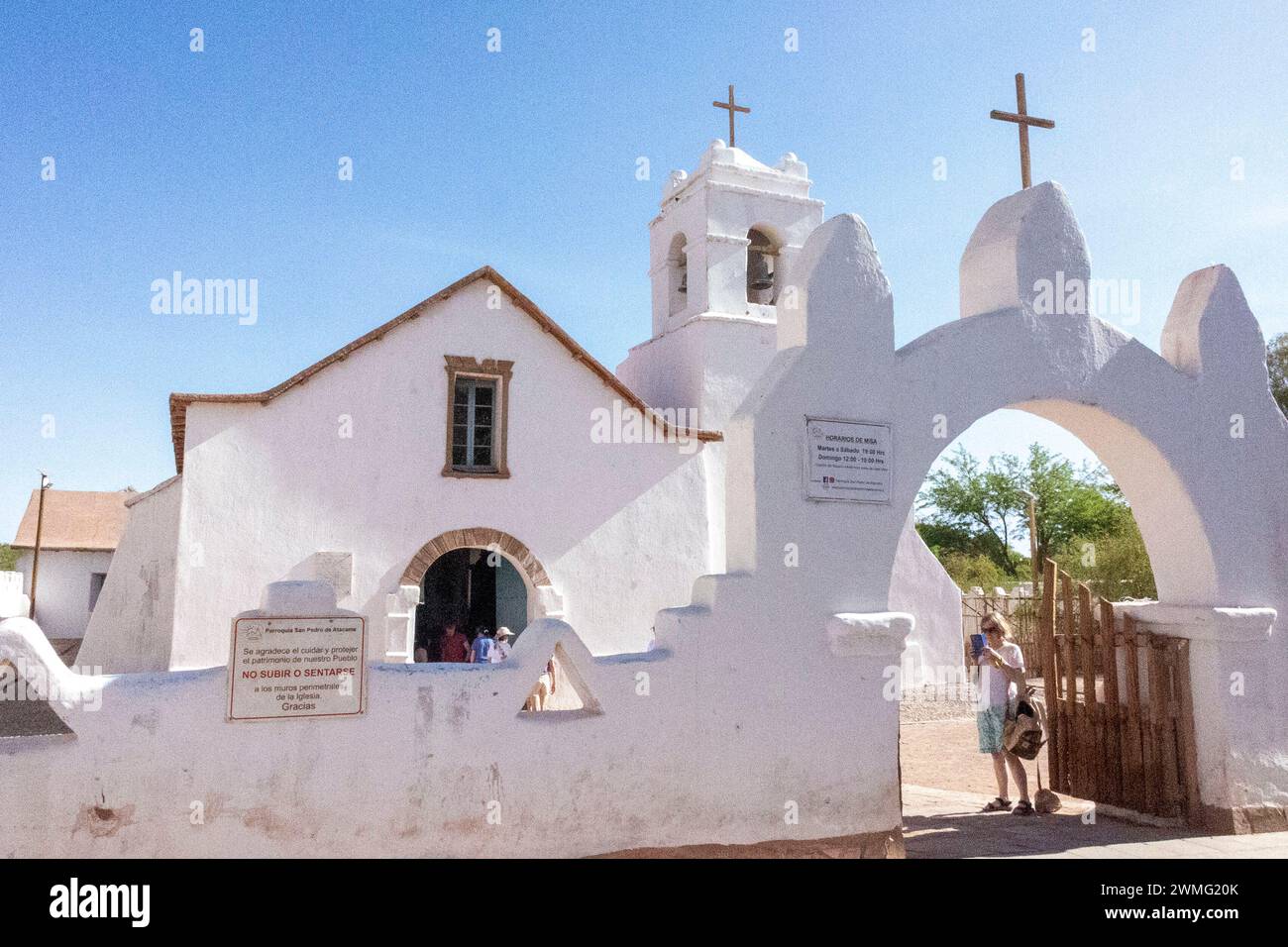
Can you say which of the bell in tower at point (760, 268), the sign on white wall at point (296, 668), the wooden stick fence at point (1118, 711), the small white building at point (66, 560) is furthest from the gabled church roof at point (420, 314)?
the small white building at point (66, 560)

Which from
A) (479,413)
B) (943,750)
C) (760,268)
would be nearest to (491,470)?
(479,413)

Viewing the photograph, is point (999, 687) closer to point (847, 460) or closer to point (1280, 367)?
point (847, 460)

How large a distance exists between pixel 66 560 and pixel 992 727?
29.2m

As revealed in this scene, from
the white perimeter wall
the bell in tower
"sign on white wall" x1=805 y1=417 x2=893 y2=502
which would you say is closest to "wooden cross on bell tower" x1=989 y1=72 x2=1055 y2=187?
"sign on white wall" x1=805 y1=417 x2=893 y2=502

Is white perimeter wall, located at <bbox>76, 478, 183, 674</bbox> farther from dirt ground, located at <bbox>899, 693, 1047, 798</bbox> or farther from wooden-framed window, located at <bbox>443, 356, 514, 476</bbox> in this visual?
dirt ground, located at <bbox>899, 693, 1047, 798</bbox>

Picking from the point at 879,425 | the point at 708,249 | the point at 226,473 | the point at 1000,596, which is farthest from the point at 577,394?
the point at 1000,596

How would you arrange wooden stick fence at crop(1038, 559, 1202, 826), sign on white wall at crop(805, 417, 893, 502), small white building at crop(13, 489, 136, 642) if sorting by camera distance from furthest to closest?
small white building at crop(13, 489, 136, 642) < wooden stick fence at crop(1038, 559, 1202, 826) < sign on white wall at crop(805, 417, 893, 502)

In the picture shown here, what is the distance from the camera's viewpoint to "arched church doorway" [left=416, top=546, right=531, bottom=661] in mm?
16891

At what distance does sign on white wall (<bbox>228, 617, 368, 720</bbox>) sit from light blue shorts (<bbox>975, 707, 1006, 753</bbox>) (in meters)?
4.91

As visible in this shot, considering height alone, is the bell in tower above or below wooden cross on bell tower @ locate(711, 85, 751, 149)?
below

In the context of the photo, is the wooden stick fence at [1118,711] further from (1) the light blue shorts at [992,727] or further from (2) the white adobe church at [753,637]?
(1) the light blue shorts at [992,727]

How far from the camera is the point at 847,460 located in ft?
19.2

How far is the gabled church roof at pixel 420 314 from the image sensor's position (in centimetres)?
1238

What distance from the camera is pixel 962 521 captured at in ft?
123
